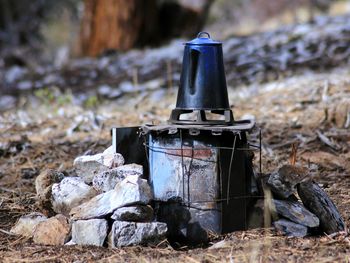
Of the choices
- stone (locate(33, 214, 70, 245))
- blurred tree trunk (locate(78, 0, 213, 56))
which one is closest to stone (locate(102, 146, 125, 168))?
stone (locate(33, 214, 70, 245))

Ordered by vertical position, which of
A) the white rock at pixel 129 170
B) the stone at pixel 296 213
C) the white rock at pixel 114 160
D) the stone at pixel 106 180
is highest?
the white rock at pixel 114 160

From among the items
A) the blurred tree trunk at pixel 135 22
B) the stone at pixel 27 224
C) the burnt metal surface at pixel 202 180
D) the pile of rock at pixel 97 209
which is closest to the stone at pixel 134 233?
the pile of rock at pixel 97 209

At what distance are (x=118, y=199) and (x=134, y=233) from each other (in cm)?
16

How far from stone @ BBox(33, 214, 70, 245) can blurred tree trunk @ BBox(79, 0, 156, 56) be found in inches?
256

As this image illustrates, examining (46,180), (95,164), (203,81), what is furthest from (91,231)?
(203,81)

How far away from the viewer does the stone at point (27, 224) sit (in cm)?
301

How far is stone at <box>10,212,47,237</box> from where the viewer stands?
3010 mm

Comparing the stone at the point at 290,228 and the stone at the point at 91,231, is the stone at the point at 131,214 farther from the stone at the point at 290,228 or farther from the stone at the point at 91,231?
the stone at the point at 290,228

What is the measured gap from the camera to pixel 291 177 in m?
2.96

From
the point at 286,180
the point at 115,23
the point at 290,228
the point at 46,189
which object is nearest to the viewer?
the point at 290,228

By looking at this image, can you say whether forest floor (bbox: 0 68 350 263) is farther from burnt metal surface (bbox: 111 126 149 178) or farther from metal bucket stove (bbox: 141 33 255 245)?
burnt metal surface (bbox: 111 126 149 178)

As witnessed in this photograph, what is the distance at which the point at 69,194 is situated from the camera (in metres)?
3.01

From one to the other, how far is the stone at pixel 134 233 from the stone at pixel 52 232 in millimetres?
241

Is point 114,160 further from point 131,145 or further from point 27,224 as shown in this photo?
point 27,224
